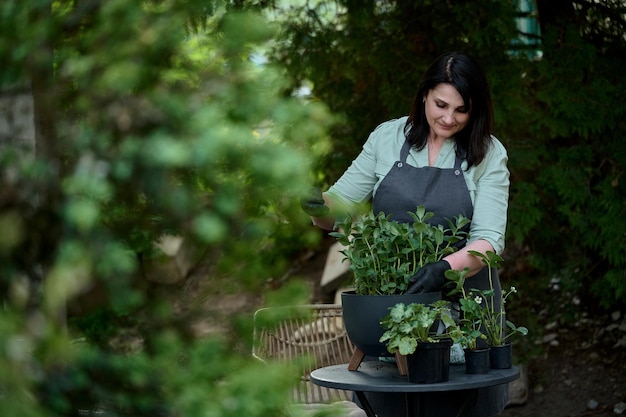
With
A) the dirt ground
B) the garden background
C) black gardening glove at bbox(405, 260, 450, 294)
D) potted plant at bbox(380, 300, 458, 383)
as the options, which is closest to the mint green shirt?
black gardening glove at bbox(405, 260, 450, 294)

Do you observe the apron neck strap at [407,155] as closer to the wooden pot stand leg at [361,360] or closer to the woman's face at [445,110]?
the woman's face at [445,110]

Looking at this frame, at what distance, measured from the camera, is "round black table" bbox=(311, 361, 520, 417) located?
7.75 feet

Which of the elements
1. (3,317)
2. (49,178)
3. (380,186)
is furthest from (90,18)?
(380,186)

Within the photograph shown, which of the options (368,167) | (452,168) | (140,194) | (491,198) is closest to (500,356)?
(491,198)

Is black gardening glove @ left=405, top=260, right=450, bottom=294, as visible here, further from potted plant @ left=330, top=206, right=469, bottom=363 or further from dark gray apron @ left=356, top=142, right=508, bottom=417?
dark gray apron @ left=356, top=142, right=508, bottom=417

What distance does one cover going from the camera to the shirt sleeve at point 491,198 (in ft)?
8.55

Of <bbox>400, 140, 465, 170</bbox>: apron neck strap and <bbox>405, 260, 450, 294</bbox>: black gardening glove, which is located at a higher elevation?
<bbox>400, 140, 465, 170</bbox>: apron neck strap

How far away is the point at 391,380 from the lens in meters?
2.47

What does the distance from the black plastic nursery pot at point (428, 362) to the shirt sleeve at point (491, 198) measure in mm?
375

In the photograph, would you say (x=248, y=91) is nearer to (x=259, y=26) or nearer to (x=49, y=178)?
(x=259, y=26)

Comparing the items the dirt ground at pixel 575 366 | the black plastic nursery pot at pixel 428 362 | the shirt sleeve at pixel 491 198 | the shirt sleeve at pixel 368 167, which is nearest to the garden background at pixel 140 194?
the black plastic nursery pot at pixel 428 362

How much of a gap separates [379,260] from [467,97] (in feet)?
1.82

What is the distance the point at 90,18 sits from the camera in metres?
1.07

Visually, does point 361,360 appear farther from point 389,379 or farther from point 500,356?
point 500,356
